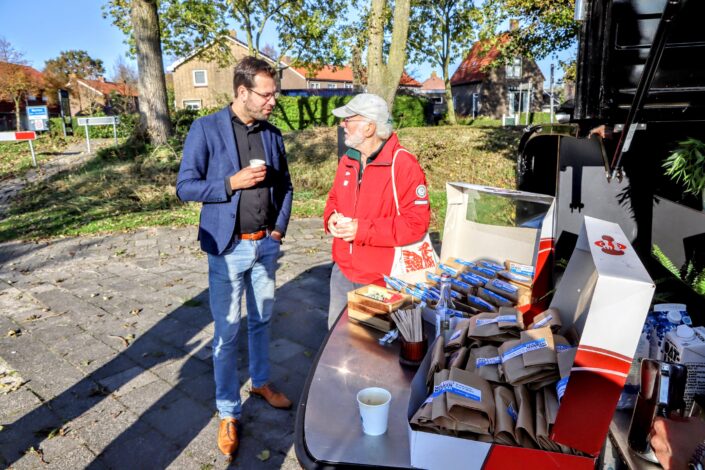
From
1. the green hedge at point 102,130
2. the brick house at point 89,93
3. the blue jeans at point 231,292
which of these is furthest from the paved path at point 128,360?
the brick house at point 89,93

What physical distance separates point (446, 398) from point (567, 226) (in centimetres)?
289

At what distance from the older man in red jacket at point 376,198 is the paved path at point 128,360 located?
3.86 ft

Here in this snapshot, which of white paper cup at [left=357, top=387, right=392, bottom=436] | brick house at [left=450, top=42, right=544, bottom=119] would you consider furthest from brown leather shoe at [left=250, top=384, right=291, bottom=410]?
brick house at [left=450, top=42, right=544, bottom=119]

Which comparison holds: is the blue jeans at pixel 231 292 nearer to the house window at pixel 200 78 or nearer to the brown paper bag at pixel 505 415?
the brown paper bag at pixel 505 415

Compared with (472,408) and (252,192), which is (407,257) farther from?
(472,408)

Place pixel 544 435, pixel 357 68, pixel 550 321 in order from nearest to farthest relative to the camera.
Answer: pixel 544 435, pixel 550 321, pixel 357 68

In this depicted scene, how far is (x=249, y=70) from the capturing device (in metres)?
2.67

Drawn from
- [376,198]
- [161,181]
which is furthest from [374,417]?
[161,181]

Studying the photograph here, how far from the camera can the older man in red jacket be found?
2785mm

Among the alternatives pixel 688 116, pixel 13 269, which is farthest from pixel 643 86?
pixel 13 269

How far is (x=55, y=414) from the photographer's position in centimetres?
318

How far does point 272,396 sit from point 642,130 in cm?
279

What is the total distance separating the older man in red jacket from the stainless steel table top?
23.8 inches

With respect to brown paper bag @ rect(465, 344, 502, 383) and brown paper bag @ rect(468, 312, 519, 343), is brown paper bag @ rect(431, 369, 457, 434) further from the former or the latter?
brown paper bag @ rect(468, 312, 519, 343)
